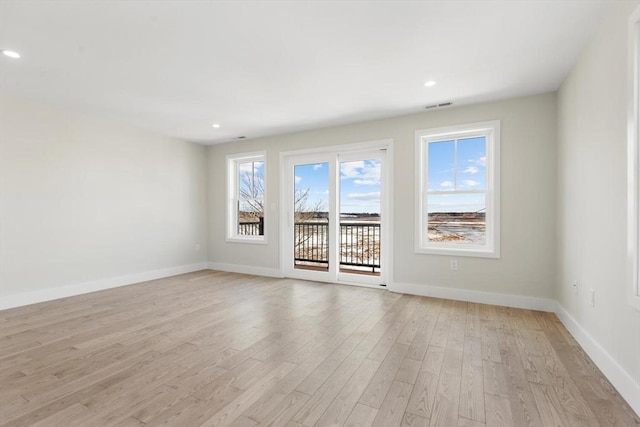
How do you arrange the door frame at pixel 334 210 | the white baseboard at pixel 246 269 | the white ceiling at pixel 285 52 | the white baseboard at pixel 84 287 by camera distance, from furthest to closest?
the white baseboard at pixel 246 269 → the door frame at pixel 334 210 → the white baseboard at pixel 84 287 → the white ceiling at pixel 285 52

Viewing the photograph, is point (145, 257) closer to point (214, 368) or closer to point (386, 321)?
point (214, 368)

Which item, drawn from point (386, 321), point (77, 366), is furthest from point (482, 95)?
point (77, 366)

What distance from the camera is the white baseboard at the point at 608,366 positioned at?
1.73 metres

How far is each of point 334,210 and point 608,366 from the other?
11.3ft

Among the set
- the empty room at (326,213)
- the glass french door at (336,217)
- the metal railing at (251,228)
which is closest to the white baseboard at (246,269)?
the empty room at (326,213)

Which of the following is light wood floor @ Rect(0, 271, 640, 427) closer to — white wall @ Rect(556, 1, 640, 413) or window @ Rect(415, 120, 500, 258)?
white wall @ Rect(556, 1, 640, 413)

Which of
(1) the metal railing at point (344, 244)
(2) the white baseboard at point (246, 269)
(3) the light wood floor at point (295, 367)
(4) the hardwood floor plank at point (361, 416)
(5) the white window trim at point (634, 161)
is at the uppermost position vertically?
(5) the white window trim at point (634, 161)

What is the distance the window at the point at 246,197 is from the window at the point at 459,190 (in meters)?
2.85

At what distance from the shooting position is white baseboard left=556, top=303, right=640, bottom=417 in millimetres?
1729

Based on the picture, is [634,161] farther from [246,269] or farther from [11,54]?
[246,269]

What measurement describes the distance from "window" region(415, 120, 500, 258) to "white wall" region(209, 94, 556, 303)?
0.09 metres

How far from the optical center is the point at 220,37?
7.68 feet

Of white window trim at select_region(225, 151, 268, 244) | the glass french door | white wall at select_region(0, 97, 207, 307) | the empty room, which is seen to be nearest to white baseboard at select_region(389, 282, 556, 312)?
the empty room

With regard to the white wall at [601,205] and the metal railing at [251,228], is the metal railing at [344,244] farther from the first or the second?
the white wall at [601,205]
